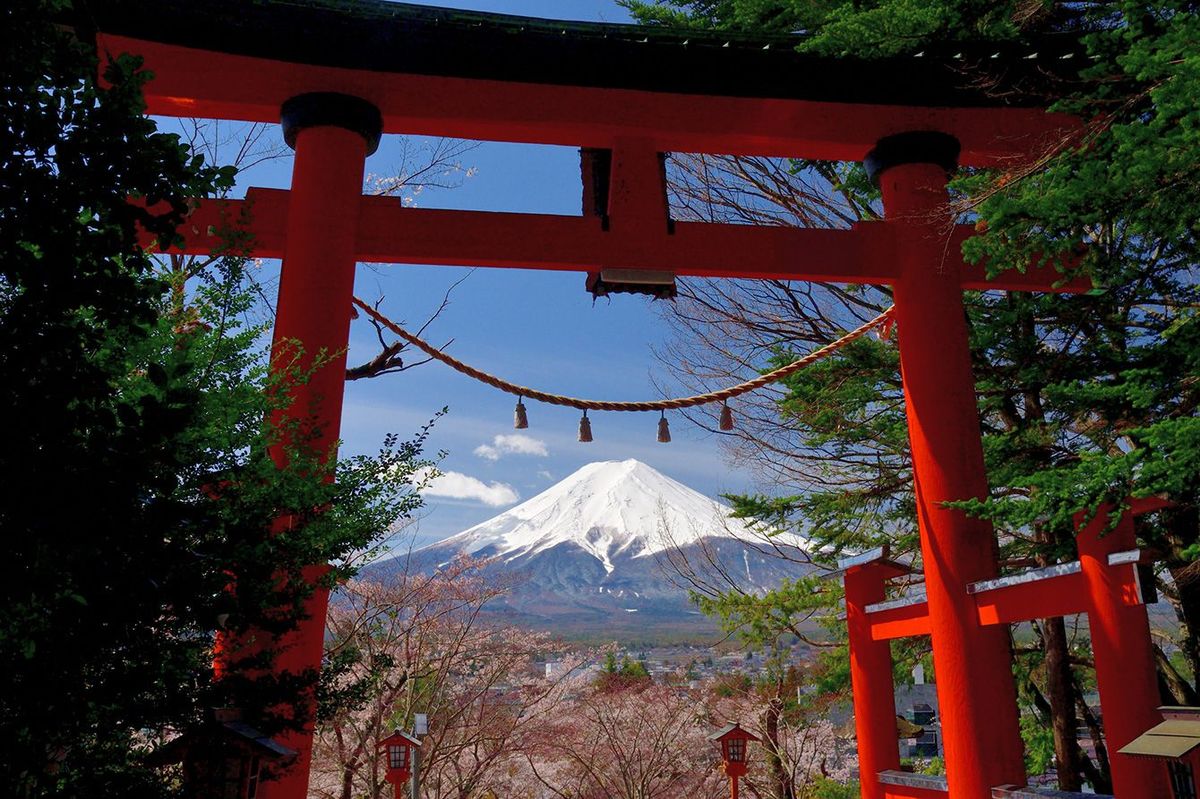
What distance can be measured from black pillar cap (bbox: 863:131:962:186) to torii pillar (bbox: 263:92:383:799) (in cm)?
317

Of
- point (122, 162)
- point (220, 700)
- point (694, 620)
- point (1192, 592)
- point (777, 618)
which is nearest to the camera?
point (122, 162)

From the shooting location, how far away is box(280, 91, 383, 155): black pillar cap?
466 cm

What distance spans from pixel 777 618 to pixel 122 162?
8.66m

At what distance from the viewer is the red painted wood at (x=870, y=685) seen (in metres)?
5.59

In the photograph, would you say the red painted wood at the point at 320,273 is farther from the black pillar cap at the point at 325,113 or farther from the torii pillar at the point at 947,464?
the torii pillar at the point at 947,464

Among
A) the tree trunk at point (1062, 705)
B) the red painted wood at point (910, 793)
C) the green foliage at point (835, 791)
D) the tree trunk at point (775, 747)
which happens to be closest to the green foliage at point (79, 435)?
the red painted wood at point (910, 793)

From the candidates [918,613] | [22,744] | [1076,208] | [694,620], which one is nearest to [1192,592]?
[918,613]

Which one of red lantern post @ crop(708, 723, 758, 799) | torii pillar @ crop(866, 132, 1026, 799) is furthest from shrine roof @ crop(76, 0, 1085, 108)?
red lantern post @ crop(708, 723, 758, 799)

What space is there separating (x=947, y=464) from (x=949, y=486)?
0.43ft

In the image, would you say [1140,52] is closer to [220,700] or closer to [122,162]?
[122,162]

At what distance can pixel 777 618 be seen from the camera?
30.5ft

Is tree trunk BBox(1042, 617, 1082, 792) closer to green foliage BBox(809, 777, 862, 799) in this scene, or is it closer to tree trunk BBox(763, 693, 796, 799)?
green foliage BBox(809, 777, 862, 799)

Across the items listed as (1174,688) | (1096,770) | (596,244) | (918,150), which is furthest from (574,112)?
(1096,770)

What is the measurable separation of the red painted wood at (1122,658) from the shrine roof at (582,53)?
2.69 m
